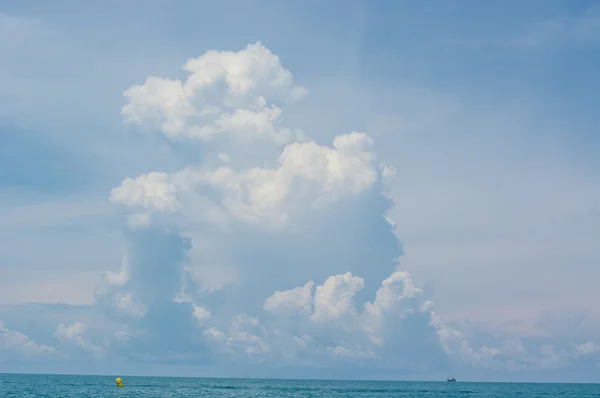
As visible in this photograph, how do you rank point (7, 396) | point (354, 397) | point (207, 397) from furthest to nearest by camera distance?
1. point (354, 397)
2. point (207, 397)
3. point (7, 396)

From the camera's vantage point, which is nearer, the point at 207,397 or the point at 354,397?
the point at 207,397

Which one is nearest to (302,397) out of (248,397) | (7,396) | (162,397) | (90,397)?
(248,397)

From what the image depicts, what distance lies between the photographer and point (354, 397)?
196m

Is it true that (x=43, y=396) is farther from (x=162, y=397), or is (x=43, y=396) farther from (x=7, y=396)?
(x=162, y=397)

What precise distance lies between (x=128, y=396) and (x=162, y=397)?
8877mm

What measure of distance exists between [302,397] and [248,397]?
1527 centimetres

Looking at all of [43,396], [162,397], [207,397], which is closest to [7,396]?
[43,396]

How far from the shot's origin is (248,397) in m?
176

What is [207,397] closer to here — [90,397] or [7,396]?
[90,397]

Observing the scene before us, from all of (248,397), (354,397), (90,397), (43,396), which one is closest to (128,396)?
(90,397)

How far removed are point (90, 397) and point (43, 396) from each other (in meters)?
11.6

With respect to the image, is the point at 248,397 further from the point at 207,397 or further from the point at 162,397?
the point at 162,397

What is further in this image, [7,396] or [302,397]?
[302,397]

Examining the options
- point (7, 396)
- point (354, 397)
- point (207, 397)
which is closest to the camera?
point (7, 396)
